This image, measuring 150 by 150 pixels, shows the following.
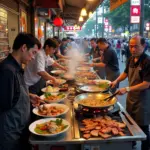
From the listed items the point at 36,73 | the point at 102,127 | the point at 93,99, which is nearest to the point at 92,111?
the point at 102,127

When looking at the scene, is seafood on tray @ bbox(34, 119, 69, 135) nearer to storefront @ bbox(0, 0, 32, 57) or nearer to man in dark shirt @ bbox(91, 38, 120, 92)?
storefront @ bbox(0, 0, 32, 57)

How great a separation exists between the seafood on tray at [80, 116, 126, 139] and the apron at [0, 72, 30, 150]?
0.69m

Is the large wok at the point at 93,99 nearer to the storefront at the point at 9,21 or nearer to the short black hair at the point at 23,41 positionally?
the short black hair at the point at 23,41

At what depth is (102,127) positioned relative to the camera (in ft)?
8.70

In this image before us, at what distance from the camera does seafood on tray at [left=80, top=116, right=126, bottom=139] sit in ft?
8.19

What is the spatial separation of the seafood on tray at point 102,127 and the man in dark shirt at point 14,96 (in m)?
0.72

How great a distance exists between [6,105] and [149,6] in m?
36.8

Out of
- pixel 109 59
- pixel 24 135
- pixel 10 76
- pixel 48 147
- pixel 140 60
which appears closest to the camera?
pixel 10 76

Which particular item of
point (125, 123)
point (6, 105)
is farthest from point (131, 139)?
point (6, 105)

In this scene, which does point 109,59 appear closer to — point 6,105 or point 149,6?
point 6,105

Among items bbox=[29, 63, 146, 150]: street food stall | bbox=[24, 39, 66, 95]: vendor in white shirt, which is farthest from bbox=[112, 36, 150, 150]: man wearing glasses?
bbox=[24, 39, 66, 95]: vendor in white shirt

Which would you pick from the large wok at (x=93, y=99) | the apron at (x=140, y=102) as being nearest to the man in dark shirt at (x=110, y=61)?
the apron at (x=140, y=102)

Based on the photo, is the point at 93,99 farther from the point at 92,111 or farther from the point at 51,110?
the point at 51,110

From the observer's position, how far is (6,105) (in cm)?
234
